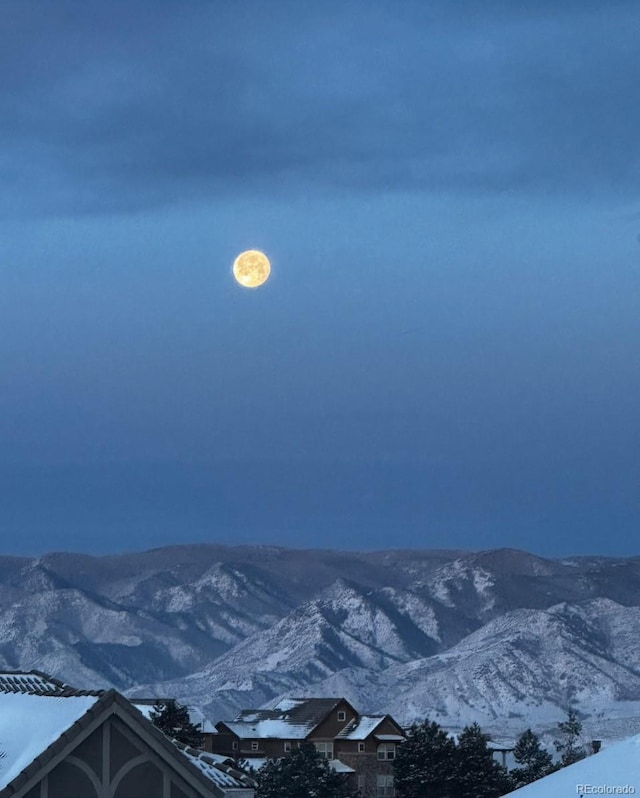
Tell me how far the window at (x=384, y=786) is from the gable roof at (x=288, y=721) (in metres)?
7.84

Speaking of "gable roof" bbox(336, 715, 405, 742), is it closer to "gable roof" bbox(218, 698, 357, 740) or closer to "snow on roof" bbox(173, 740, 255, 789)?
"gable roof" bbox(218, 698, 357, 740)

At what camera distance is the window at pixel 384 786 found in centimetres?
13912

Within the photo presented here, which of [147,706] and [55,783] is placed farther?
[147,706]

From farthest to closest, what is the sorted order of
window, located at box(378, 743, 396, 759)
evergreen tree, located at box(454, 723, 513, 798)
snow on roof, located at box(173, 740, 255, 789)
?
window, located at box(378, 743, 396, 759), evergreen tree, located at box(454, 723, 513, 798), snow on roof, located at box(173, 740, 255, 789)

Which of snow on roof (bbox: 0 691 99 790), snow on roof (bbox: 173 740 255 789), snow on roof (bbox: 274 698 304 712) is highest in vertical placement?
snow on roof (bbox: 274 698 304 712)

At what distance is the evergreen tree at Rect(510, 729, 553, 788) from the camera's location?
406 feet

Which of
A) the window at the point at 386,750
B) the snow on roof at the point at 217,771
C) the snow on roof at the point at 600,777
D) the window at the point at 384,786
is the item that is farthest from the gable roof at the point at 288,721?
the snow on roof at the point at 217,771

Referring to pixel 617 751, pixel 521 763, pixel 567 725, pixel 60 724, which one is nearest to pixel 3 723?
pixel 60 724

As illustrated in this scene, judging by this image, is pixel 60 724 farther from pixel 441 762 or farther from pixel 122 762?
pixel 441 762

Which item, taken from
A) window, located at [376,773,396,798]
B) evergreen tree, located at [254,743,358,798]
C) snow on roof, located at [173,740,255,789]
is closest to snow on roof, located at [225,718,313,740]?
window, located at [376,773,396,798]

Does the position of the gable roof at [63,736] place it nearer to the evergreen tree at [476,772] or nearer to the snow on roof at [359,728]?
the evergreen tree at [476,772]

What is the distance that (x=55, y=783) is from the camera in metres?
28.6

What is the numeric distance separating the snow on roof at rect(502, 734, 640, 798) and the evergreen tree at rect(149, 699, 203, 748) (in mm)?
59834

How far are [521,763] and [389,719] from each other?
1375 cm
